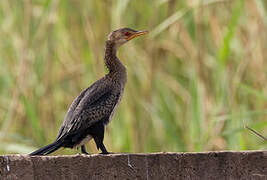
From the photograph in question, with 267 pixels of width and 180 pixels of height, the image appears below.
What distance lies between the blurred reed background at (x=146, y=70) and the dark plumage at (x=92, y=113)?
1.24 metres

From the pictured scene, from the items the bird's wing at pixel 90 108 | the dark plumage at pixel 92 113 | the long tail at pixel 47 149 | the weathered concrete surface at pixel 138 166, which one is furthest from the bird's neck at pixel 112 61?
the weathered concrete surface at pixel 138 166

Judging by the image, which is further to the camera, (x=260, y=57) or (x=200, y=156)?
(x=260, y=57)

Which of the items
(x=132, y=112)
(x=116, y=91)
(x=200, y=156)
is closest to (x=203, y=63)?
(x=132, y=112)

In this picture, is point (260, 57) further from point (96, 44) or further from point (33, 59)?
point (33, 59)

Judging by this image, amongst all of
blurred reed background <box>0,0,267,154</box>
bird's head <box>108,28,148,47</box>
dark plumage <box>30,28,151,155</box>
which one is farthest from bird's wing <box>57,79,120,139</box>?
blurred reed background <box>0,0,267,154</box>

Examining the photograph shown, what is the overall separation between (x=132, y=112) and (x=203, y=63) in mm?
655

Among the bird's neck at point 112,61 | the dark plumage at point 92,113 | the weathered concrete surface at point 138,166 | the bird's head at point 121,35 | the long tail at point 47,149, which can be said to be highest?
the bird's head at point 121,35

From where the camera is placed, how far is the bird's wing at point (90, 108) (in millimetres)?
3375

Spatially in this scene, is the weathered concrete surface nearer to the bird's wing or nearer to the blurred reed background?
the bird's wing

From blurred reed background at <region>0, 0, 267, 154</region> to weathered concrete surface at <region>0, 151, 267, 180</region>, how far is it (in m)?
2.36

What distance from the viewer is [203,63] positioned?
202 inches

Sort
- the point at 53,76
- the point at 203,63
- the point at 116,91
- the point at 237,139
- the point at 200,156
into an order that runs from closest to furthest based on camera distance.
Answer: the point at 200,156 < the point at 116,91 < the point at 237,139 < the point at 203,63 < the point at 53,76

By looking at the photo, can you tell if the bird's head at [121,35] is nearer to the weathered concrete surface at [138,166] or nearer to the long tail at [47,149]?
the long tail at [47,149]

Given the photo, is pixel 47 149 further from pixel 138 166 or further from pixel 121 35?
pixel 121 35
